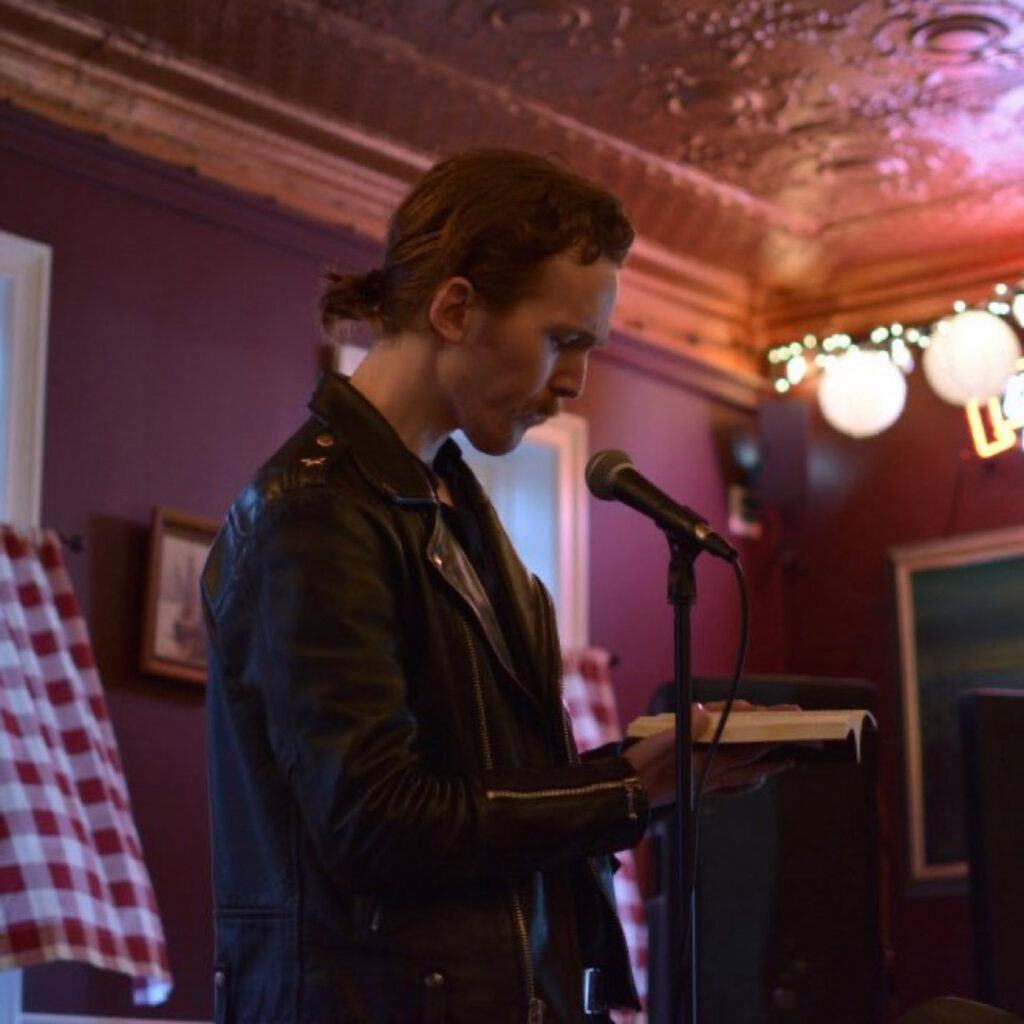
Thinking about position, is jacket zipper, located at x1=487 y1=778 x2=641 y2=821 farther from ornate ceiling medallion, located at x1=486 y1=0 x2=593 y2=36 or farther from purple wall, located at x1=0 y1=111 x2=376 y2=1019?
ornate ceiling medallion, located at x1=486 y1=0 x2=593 y2=36

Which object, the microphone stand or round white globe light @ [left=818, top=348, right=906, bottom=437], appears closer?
the microphone stand

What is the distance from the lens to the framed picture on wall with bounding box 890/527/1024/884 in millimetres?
7148

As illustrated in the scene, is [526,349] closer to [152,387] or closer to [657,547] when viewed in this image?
[152,387]

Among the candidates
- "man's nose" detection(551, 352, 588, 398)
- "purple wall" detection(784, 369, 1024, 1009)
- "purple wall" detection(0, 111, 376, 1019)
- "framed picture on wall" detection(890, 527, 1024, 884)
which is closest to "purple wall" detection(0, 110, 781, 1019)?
"purple wall" detection(0, 111, 376, 1019)

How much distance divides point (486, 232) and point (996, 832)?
2.69 metres

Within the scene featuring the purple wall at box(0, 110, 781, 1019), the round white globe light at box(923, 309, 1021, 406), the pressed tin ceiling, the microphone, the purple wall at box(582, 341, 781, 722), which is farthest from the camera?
the purple wall at box(582, 341, 781, 722)

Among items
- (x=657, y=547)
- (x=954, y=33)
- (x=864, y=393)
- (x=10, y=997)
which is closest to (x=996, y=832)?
(x=10, y=997)

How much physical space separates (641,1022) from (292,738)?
4.90m

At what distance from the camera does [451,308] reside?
2100mm

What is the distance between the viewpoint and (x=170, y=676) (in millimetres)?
5488

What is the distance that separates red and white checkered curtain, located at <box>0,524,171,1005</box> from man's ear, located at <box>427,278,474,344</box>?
9.43ft

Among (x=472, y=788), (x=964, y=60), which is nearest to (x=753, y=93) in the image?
(x=964, y=60)

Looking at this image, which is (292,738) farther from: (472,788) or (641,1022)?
(641,1022)

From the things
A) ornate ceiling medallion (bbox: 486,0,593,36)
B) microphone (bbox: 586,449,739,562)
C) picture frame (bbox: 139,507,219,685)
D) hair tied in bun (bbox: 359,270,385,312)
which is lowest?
microphone (bbox: 586,449,739,562)
